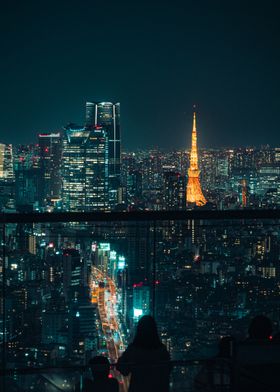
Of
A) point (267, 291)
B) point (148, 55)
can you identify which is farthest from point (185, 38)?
point (267, 291)

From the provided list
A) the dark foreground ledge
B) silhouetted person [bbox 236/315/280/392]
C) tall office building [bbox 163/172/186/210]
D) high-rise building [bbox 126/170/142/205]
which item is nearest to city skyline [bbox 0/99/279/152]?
high-rise building [bbox 126/170/142/205]

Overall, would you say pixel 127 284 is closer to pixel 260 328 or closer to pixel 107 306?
pixel 107 306

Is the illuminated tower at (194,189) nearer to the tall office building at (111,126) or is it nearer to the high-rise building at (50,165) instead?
the tall office building at (111,126)

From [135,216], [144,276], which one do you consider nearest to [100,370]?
[135,216]

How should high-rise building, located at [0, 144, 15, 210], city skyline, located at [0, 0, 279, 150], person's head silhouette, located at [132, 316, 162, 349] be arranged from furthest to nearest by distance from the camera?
1. city skyline, located at [0, 0, 279, 150]
2. high-rise building, located at [0, 144, 15, 210]
3. person's head silhouette, located at [132, 316, 162, 349]

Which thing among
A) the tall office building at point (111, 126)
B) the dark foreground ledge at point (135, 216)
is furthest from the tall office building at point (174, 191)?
the dark foreground ledge at point (135, 216)

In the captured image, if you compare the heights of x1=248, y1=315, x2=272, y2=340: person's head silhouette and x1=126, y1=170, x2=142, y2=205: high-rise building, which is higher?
x1=126, y1=170, x2=142, y2=205: high-rise building

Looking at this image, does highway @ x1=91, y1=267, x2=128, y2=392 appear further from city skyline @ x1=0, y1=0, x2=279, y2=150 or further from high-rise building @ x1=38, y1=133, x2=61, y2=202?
city skyline @ x1=0, y1=0, x2=279, y2=150
